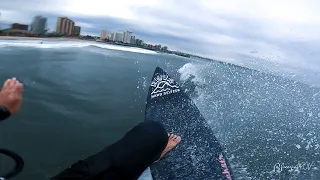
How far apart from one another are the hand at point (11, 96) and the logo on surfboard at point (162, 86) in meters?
5.46

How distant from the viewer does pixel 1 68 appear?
12.9m

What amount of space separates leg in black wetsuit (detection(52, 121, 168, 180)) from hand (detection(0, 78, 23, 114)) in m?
0.86

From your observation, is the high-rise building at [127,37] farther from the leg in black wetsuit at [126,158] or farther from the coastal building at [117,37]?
the leg in black wetsuit at [126,158]

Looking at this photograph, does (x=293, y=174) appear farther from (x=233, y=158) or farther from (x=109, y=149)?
(x=109, y=149)

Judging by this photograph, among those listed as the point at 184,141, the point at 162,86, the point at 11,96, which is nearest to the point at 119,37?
the point at 162,86

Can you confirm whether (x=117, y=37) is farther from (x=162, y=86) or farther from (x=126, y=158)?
(x=126, y=158)

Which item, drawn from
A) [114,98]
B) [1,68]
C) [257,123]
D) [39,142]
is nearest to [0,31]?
[39,142]

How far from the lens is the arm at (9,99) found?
1747 millimetres

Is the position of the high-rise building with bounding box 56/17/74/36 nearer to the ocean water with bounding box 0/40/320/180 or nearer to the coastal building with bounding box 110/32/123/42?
the coastal building with bounding box 110/32/123/42

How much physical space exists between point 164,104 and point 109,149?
456cm

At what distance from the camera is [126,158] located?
2.44m

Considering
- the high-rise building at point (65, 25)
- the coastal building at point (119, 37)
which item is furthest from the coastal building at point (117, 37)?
the high-rise building at point (65, 25)

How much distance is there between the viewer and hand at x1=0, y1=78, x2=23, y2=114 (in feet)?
5.82

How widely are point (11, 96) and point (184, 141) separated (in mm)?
4648
